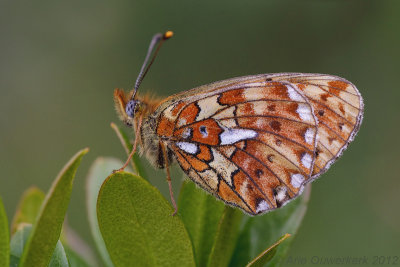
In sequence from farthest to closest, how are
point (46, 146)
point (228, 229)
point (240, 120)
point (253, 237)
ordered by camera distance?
point (46, 146)
point (240, 120)
point (253, 237)
point (228, 229)

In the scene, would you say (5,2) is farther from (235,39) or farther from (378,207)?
(378,207)

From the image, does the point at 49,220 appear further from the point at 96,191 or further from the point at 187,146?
the point at 187,146

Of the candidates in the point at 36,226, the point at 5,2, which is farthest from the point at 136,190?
the point at 5,2

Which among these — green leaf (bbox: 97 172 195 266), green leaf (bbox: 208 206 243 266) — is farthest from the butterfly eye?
green leaf (bbox: 97 172 195 266)

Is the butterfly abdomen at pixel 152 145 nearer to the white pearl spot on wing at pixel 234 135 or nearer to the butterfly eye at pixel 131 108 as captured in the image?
the butterfly eye at pixel 131 108

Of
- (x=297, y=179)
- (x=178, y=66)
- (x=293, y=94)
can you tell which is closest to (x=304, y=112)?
(x=293, y=94)

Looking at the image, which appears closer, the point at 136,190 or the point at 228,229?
the point at 136,190

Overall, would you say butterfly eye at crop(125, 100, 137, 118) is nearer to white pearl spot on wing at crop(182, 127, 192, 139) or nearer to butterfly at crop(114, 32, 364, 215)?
butterfly at crop(114, 32, 364, 215)
